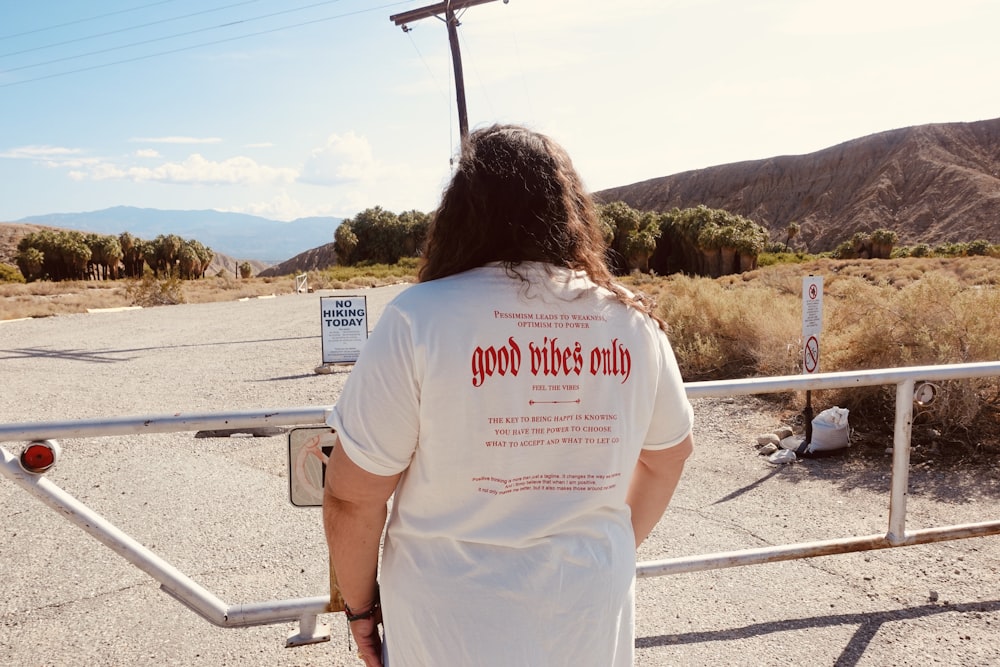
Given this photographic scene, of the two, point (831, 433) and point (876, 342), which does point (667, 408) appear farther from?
point (876, 342)

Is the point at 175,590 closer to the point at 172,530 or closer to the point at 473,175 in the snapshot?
the point at 473,175

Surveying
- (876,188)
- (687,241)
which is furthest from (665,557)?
(876,188)

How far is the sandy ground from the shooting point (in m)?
3.07

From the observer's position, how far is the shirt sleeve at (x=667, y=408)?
1.53 m

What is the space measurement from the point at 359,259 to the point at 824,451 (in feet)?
209

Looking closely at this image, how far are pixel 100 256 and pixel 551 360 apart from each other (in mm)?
83061

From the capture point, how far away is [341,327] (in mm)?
10219

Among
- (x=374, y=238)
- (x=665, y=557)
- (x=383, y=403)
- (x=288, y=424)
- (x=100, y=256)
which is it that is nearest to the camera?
(x=383, y=403)

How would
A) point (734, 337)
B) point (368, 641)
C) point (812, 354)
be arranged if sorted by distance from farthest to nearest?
point (734, 337), point (812, 354), point (368, 641)

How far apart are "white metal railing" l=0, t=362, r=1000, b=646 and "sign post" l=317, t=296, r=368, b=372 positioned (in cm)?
745

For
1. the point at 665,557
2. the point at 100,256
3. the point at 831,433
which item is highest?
the point at 100,256

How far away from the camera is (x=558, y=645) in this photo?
53.9 inches

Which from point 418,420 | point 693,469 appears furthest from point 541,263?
point 693,469

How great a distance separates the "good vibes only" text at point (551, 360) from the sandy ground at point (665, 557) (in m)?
2.03
